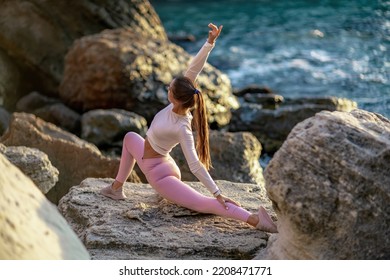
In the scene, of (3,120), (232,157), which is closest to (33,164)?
(232,157)

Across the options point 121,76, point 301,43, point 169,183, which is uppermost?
point 169,183

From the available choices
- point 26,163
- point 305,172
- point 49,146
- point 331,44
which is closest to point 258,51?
point 331,44

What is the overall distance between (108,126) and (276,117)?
2533 millimetres

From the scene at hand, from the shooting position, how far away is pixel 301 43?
17.1m

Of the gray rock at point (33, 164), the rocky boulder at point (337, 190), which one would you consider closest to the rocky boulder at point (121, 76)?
the gray rock at point (33, 164)

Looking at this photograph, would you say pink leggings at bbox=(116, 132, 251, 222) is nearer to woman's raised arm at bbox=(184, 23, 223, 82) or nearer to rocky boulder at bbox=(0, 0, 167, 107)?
woman's raised arm at bbox=(184, 23, 223, 82)

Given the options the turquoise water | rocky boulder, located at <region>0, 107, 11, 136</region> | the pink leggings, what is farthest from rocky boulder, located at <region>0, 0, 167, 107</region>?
the pink leggings

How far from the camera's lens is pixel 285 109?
11922mm

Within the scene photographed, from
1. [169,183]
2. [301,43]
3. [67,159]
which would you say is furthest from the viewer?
[301,43]

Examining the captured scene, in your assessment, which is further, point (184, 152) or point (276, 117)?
point (276, 117)

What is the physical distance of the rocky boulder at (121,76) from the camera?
11.4 metres

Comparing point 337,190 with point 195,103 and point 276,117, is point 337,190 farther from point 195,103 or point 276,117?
point 276,117

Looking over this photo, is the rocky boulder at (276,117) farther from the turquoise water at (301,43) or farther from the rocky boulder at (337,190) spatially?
the rocky boulder at (337,190)

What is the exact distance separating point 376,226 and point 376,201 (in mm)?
131
